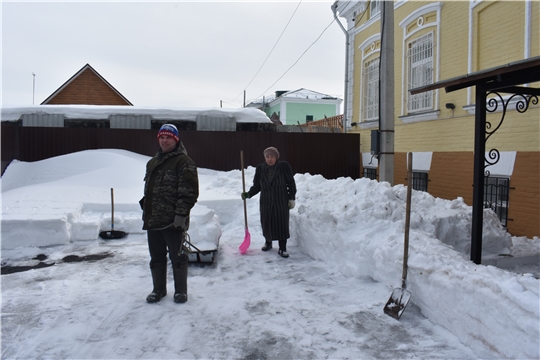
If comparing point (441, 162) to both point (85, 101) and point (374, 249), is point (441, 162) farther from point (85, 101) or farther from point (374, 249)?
point (85, 101)

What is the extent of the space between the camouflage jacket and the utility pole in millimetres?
4110

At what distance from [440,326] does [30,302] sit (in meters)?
3.59

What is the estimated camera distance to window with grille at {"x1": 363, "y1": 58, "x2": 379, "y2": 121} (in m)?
11.2

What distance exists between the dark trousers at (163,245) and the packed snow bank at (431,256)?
6.32 feet

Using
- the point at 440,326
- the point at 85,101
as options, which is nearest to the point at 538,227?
the point at 440,326

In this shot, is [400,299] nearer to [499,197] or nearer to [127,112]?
[499,197]

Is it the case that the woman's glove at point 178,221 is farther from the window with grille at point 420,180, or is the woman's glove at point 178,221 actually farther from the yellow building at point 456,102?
the window with grille at point 420,180

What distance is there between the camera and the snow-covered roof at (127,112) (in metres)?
12.7

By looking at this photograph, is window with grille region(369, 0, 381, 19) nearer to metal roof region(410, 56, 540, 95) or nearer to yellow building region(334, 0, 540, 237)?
yellow building region(334, 0, 540, 237)

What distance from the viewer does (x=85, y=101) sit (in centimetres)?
2312

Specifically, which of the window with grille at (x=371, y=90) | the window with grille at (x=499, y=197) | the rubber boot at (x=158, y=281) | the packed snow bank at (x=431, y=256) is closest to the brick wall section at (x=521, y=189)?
the window with grille at (x=499, y=197)

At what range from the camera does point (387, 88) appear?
6773 millimetres

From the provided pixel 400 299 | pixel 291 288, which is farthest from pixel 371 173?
pixel 400 299

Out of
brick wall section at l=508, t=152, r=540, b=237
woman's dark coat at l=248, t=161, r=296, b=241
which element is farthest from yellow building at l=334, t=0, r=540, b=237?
woman's dark coat at l=248, t=161, r=296, b=241
